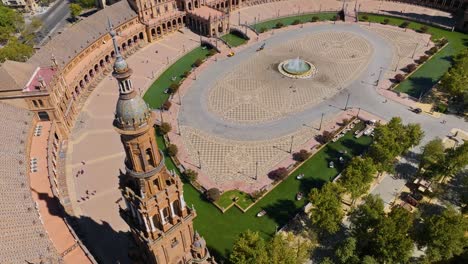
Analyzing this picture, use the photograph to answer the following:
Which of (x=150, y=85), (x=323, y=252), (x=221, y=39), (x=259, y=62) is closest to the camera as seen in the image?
(x=323, y=252)

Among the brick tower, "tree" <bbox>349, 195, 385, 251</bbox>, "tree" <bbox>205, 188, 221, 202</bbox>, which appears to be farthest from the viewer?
"tree" <bbox>205, 188, 221, 202</bbox>

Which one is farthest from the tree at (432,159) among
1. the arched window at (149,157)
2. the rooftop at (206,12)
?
the rooftop at (206,12)

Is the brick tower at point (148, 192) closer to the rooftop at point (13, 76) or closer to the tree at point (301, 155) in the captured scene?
the tree at point (301, 155)

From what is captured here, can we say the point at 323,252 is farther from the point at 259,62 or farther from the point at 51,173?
the point at 259,62

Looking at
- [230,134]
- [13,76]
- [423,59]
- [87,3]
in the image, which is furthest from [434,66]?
[87,3]

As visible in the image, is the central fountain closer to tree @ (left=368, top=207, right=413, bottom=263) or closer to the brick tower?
tree @ (left=368, top=207, right=413, bottom=263)

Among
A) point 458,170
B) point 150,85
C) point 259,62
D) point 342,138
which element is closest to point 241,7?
point 259,62

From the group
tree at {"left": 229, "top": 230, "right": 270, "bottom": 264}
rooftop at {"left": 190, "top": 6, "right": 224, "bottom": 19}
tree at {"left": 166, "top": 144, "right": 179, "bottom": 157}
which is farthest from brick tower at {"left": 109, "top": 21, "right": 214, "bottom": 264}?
rooftop at {"left": 190, "top": 6, "right": 224, "bottom": 19}
